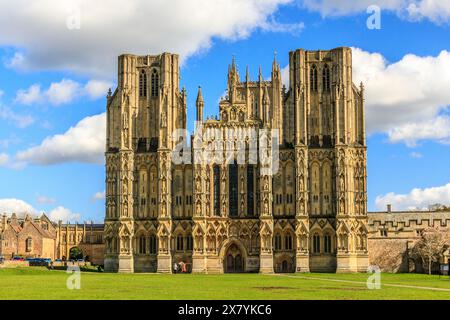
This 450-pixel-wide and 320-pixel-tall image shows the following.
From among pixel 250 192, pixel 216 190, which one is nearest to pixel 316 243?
pixel 250 192

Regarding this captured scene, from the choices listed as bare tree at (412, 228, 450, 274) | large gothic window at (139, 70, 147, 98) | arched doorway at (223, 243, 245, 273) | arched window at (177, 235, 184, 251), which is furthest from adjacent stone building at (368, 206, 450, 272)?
large gothic window at (139, 70, 147, 98)

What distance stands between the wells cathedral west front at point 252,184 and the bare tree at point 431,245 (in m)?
6.65

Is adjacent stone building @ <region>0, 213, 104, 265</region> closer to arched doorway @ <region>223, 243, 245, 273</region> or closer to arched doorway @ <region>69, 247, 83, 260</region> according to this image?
arched doorway @ <region>69, 247, 83, 260</region>

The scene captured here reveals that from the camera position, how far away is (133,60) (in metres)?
101

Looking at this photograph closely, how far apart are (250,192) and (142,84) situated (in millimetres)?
20217

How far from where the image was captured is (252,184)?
96875 millimetres

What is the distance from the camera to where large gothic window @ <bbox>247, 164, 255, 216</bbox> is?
96500 millimetres

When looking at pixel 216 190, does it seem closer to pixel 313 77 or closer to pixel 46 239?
pixel 313 77

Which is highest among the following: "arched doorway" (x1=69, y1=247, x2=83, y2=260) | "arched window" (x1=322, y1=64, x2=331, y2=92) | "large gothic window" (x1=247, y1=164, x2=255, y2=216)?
"arched window" (x1=322, y1=64, x2=331, y2=92)

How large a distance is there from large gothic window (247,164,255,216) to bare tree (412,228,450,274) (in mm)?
20326

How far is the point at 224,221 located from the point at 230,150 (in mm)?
8873
